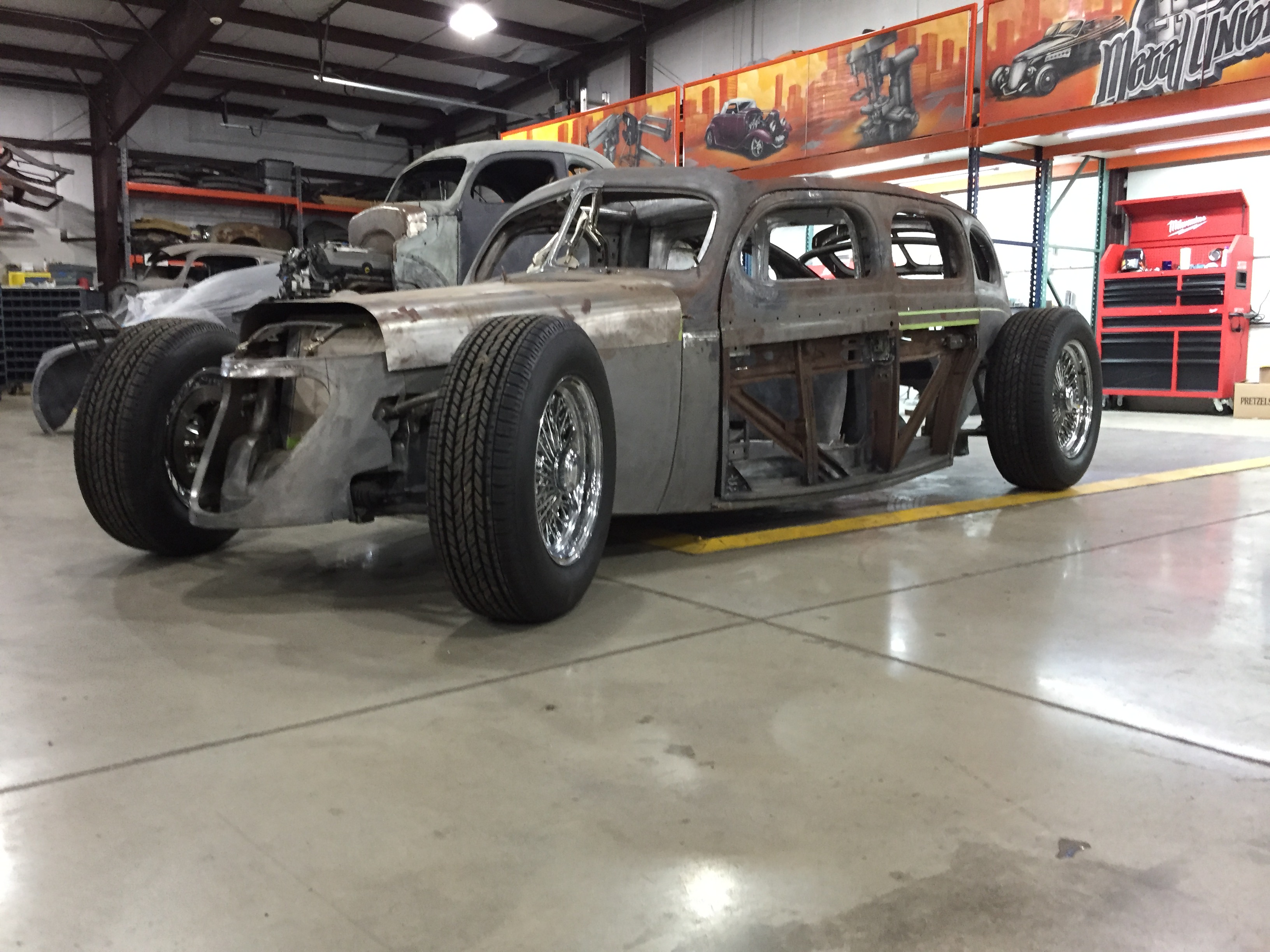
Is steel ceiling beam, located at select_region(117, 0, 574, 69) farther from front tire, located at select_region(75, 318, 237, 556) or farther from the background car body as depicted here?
front tire, located at select_region(75, 318, 237, 556)

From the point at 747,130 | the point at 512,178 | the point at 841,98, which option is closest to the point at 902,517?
the point at 512,178

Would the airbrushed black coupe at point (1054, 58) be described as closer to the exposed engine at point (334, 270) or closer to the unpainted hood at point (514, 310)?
the exposed engine at point (334, 270)

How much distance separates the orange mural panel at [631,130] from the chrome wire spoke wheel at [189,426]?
9407 mm

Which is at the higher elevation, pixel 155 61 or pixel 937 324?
pixel 155 61

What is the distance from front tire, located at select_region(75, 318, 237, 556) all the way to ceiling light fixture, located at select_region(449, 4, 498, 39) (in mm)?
11604

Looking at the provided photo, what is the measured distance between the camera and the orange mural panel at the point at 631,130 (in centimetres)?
1363

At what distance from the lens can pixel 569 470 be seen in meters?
3.54

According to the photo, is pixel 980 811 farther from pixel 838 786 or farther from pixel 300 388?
pixel 300 388

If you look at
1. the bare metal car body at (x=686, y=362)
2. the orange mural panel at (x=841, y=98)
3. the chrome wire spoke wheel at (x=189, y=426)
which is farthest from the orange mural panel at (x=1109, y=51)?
the chrome wire spoke wheel at (x=189, y=426)

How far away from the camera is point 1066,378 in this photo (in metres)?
5.89

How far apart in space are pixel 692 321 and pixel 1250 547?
8.63ft

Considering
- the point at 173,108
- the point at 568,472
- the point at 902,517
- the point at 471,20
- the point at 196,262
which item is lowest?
the point at 902,517

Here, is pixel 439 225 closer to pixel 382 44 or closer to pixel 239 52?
pixel 382 44

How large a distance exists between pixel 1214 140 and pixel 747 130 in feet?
16.3
